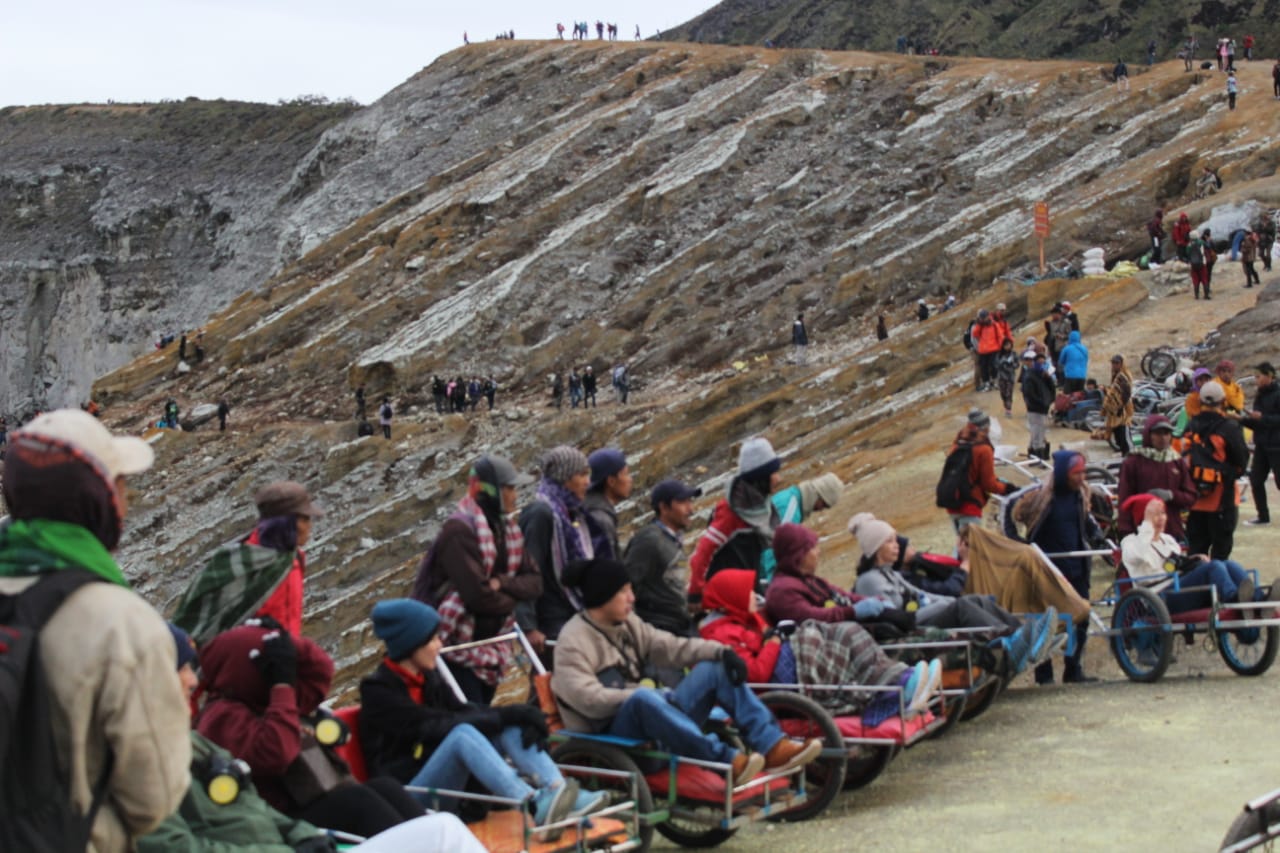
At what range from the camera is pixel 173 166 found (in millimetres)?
88312

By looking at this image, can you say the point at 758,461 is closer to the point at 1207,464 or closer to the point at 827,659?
the point at 827,659

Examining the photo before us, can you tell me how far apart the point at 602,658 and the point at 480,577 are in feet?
2.91

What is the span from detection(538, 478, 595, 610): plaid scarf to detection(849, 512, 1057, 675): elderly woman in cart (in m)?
2.07

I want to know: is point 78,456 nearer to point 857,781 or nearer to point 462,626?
point 462,626

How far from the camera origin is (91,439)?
12.5ft

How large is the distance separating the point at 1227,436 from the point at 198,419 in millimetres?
44966

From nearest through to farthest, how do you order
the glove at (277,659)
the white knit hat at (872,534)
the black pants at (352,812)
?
the black pants at (352,812), the glove at (277,659), the white knit hat at (872,534)

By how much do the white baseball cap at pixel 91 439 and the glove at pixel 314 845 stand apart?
177 centimetres

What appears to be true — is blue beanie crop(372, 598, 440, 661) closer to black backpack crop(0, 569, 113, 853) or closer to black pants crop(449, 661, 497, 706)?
black pants crop(449, 661, 497, 706)

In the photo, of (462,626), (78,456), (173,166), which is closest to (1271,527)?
(462,626)

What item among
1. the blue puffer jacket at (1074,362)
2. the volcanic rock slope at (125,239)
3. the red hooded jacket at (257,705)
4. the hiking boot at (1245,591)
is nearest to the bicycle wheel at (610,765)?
the red hooded jacket at (257,705)

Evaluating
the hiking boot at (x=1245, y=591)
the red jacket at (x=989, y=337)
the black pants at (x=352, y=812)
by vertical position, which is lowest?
the hiking boot at (x=1245, y=591)

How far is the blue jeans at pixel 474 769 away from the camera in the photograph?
689 centimetres

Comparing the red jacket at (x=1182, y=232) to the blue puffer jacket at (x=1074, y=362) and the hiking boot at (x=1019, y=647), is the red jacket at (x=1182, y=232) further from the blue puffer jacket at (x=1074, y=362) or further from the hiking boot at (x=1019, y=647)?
the hiking boot at (x=1019, y=647)
